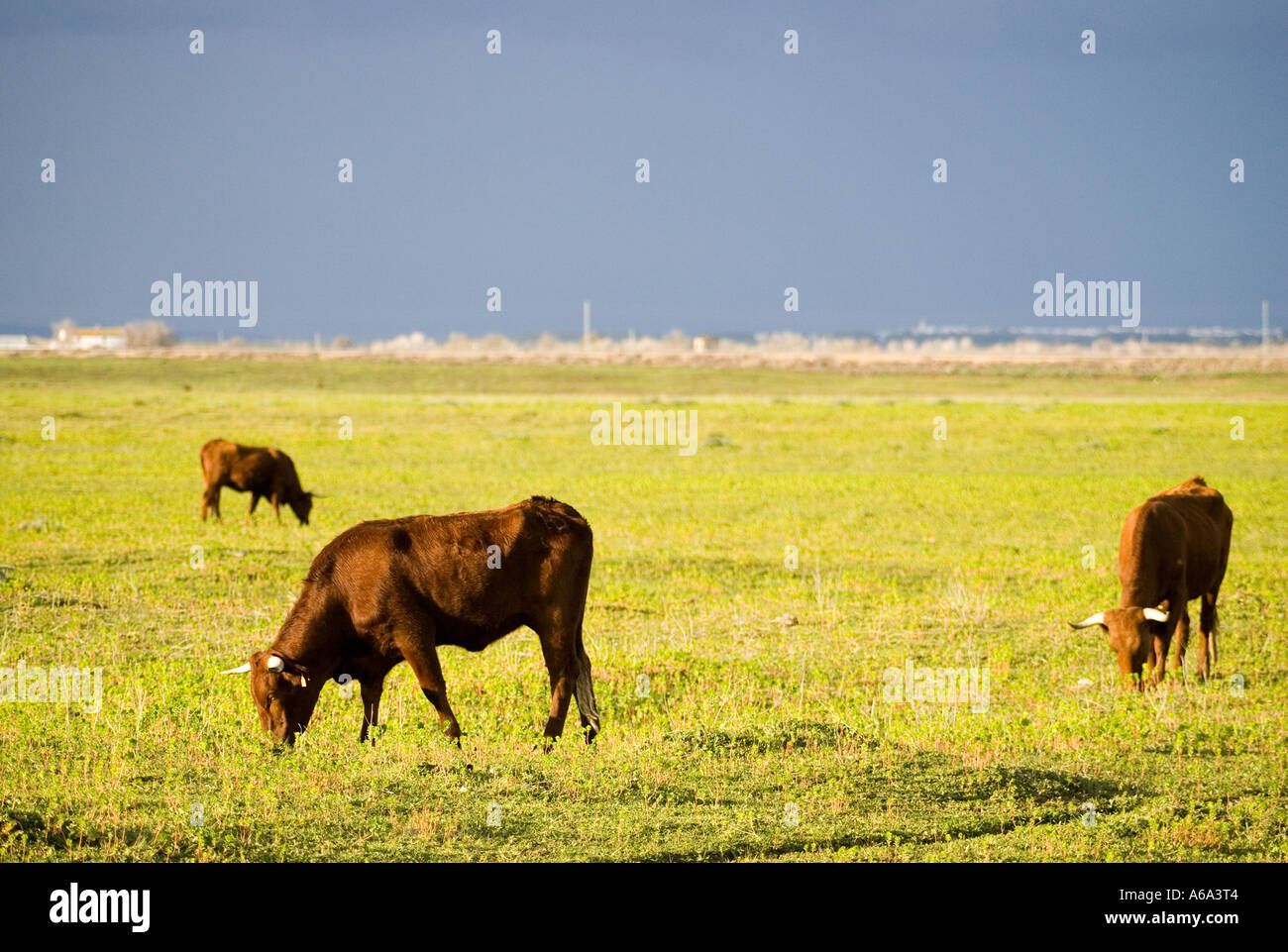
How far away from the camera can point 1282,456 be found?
4081 centimetres

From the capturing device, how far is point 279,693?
446 inches

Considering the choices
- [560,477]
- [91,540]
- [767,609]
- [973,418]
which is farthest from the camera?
[973,418]

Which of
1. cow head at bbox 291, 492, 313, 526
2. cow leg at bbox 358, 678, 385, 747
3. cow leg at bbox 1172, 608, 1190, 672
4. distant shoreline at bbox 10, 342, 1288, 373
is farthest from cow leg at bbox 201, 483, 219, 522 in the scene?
distant shoreline at bbox 10, 342, 1288, 373

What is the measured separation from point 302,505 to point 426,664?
→ 18088mm

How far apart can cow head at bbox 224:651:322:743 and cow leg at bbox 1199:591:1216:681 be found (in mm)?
10050

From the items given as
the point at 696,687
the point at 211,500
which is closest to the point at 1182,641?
the point at 696,687

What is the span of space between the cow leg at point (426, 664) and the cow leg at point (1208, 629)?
29.6 ft

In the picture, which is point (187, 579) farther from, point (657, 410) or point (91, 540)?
point (657, 410)

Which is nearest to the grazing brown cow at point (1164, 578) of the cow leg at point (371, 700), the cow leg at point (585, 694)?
the cow leg at point (585, 694)

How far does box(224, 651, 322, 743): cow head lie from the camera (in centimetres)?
1131

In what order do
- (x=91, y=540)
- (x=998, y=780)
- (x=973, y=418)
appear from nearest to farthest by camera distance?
1. (x=998, y=780)
2. (x=91, y=540)
3. (x=973, y=418)

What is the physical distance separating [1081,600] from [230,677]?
1127 cm
